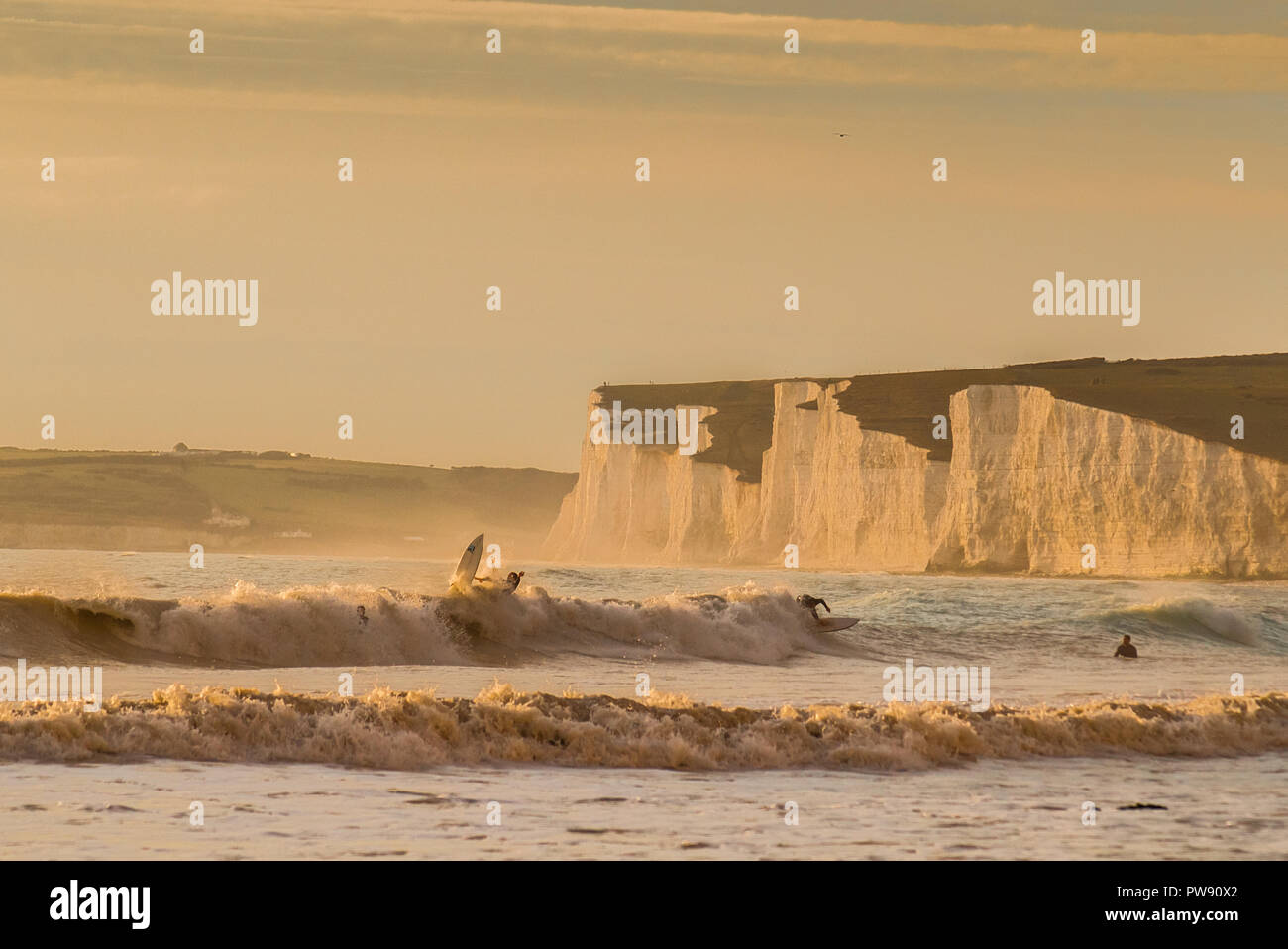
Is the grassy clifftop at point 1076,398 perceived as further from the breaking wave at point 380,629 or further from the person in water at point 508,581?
the person in water at point 508,581

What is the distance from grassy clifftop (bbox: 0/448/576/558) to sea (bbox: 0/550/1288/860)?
116m

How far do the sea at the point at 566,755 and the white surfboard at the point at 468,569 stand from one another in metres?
4.18

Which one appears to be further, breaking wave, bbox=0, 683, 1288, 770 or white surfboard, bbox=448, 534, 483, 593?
white surfboard, bbox=448, 534, 483, 593

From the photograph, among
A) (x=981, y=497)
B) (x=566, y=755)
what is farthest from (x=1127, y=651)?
(x=981, y=497)

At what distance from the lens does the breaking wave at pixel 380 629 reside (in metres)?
27.7

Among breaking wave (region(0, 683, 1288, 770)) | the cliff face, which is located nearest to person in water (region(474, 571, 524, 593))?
breaking wave (region(0, 683, 1288, 770))

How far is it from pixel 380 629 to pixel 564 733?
1595 cm

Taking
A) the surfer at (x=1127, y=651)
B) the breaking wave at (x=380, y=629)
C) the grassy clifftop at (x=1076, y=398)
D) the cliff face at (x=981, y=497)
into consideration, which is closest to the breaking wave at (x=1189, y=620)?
the surfer at (x=1127, y=651)

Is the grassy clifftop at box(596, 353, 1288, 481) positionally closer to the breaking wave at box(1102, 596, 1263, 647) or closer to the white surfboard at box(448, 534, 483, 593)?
the breaking wave at box(1102, 596, 1263, 647)

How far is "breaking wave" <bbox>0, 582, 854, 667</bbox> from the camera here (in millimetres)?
27719

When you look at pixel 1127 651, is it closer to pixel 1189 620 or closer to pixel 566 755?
pixel 1189 620

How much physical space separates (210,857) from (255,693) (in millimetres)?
6164
